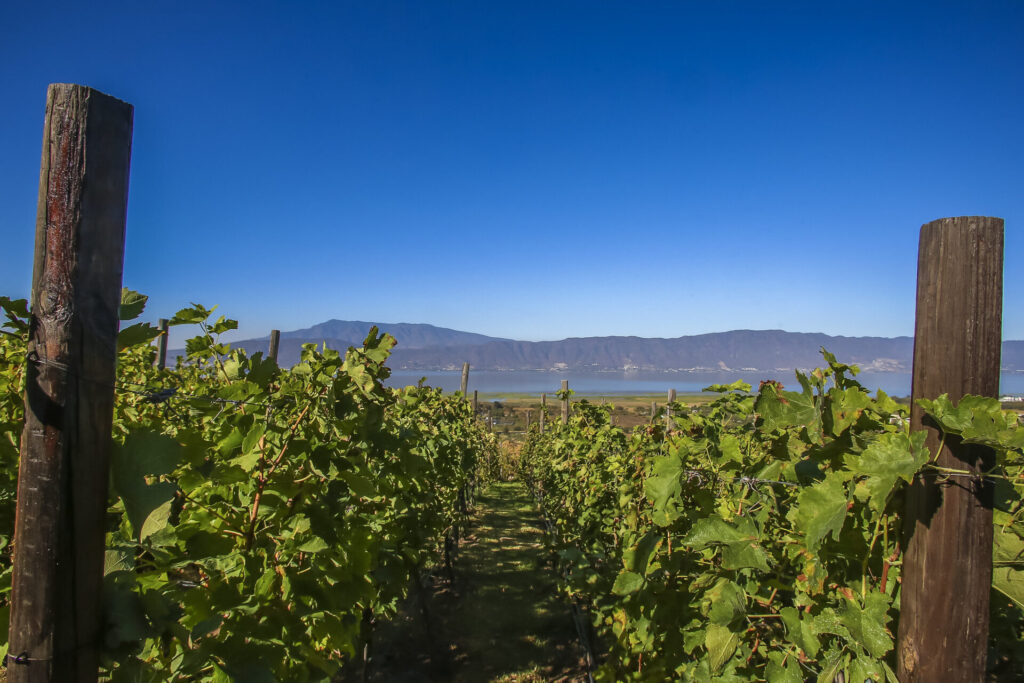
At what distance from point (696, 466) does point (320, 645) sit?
195cm

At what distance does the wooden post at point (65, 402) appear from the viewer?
109 centimetres

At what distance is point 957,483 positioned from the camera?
1311 mm

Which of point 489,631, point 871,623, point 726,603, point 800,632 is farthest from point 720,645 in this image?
point 489,631

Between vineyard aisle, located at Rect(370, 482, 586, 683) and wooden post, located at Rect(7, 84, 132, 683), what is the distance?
160 inches

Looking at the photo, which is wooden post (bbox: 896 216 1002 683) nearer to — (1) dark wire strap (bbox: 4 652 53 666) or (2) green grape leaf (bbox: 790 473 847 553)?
(2) green grape leaf (bbox: 790 473 847 553)

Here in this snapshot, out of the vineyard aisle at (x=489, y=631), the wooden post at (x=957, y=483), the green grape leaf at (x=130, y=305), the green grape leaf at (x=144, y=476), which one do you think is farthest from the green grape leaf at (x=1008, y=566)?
the vineyard aisle at (x=489, y=631)

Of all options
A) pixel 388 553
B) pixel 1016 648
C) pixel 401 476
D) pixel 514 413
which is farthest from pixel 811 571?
pixel 514 413

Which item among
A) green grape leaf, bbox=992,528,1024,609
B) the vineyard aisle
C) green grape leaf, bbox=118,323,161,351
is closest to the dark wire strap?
green grape leaf, bbox=118,323,161,351

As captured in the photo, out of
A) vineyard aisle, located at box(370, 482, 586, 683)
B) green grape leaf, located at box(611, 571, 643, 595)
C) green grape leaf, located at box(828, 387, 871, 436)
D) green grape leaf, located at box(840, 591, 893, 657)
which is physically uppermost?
green grape leaf, located at box(828, 387, 871, 436)

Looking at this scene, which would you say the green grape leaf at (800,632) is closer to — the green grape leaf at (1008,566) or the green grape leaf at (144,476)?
the green grape leaf at (1008,566)

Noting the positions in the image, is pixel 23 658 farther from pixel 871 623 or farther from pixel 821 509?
pixel 871 623

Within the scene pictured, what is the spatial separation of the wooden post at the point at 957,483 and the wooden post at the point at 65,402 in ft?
6.29

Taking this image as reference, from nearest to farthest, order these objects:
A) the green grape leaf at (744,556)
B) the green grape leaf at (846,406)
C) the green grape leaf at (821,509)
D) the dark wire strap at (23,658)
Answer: the dark wire strap at (23,658), the green grape leaf at (821,509), the green grape leaf at (846,406), the green grape leaf at (744,556)

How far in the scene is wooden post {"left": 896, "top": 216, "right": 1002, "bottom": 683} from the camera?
130 centimetres
